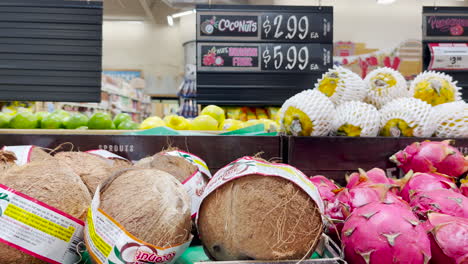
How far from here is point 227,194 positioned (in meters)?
0.76

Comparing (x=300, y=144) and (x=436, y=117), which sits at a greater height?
(x=436, y=117)

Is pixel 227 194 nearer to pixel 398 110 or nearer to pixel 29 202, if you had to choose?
pixel 29 202

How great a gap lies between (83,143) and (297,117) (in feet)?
3.04

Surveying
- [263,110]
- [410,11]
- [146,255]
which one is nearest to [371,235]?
[146,255]

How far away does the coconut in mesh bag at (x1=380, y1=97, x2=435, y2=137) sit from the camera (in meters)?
1.62

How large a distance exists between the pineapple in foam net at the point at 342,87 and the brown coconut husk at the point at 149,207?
3.84 feet

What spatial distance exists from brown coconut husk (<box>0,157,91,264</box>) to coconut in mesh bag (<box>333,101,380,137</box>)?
1.14m

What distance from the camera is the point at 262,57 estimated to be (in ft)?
11.9

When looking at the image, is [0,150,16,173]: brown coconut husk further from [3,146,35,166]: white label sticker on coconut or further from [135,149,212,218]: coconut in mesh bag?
[135,149,212,218]: coconut in mesh bag

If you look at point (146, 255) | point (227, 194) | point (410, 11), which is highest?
point (410, 11)

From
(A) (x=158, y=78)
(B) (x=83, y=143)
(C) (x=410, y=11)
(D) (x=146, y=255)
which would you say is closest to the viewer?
(D) (x=146, y=255)

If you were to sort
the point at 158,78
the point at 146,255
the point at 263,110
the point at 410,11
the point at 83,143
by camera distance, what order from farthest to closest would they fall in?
1. the point at 158,78
2. the point at 410,11
3. the point at 263,110
4. the point at 83,143
5. the point at 146,255

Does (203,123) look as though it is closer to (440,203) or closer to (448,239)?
(440,203)

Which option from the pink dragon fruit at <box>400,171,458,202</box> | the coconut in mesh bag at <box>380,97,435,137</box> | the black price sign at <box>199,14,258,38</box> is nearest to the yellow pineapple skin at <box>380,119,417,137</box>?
the coconut in mesh bag at <box>380,97,435,137</box>
